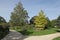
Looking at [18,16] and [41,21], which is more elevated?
[18,16]

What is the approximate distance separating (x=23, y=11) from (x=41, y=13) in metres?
20.5

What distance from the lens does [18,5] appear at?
64750 mm

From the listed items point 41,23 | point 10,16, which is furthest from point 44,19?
point 10,16

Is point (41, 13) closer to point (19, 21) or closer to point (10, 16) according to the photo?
point (19, 21)

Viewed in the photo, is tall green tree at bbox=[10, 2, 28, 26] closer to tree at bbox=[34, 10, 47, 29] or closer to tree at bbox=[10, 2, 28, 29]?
tree at bbox=[10, 2, 28, 29]

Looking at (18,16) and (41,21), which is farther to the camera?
(18,16)

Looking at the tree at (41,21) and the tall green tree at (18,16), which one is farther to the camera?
the tall green tree at (18,16)

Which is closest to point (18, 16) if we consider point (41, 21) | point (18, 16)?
point (18, 16)

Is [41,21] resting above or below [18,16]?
below

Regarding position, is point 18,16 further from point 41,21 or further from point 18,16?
point 41,21

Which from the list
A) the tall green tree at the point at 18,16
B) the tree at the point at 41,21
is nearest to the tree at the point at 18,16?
the tall green tree at the point at 18,16

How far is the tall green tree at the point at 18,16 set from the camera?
61438 millimetres

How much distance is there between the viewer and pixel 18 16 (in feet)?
203

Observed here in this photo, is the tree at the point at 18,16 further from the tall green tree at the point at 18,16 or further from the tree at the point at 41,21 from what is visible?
the tree at the point at 41,21
